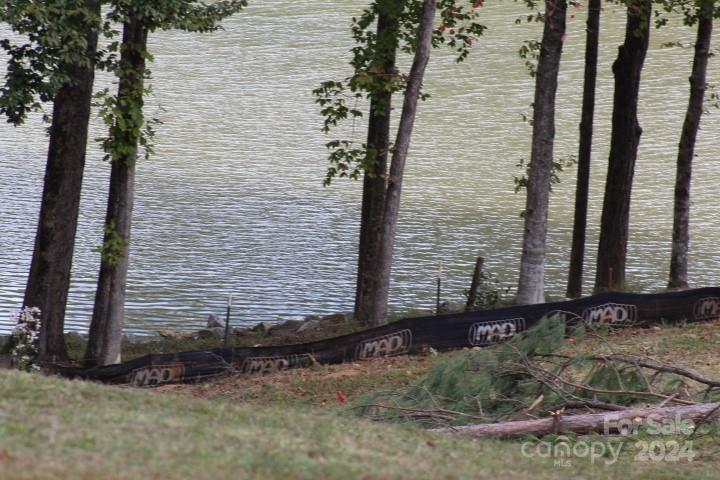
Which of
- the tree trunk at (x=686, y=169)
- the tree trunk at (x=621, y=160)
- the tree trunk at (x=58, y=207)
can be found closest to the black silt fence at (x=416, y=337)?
the tree trunk at (x=58, y=207)

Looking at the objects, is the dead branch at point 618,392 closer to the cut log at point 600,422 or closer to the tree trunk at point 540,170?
the cut log at point 600,422

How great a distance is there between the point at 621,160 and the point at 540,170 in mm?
5303

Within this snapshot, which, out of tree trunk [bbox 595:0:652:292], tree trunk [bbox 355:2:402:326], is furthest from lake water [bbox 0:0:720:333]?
tree trunk [bbox 355:2:402:326]

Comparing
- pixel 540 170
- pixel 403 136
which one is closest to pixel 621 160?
pixel 540 170

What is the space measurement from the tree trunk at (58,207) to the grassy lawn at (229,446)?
7.79 m

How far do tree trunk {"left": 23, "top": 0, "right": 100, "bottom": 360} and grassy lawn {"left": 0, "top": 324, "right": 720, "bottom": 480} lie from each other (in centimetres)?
779

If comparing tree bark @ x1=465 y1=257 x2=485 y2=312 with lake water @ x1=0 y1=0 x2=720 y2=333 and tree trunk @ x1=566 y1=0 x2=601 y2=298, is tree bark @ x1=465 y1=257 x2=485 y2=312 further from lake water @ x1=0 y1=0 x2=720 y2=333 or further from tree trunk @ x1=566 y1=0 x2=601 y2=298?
lake water @ x1=0 y1=0 x2=720 y2=333

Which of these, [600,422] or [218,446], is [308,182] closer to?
[600,422]

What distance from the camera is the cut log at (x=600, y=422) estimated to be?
33.8ft

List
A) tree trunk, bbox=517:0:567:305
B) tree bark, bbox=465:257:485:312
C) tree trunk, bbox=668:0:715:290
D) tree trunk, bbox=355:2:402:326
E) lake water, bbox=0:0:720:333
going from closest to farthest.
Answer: tree trunk, bbox=517:0:567:305, tree trunk, bbox=355:2:402:326, tree bark, bbox=465:257:485:312, tree trunk, bbox=668:0:715:290, lake water, bbox=0:0:720:333

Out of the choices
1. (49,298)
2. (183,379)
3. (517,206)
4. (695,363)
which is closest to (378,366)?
(183,379)

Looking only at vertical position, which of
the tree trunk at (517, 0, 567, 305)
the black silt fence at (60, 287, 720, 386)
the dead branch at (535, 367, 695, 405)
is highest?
the tree trunk at (517, 0, 567, 305)

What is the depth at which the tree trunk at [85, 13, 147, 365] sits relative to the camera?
53.1 ft

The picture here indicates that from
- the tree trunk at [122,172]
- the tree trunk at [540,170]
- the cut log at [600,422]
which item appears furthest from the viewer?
the tree trunk at [540,170]
